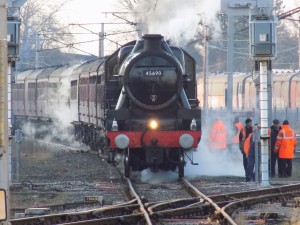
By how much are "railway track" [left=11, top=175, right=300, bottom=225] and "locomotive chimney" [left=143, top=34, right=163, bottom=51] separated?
151 inches

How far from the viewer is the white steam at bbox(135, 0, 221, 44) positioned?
93.1 feet

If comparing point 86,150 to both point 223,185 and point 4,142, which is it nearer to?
point 223,185

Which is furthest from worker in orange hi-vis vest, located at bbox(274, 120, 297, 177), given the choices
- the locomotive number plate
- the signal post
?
the locomotive number plate

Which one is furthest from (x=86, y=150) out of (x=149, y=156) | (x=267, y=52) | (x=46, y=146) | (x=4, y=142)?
(x=4, y=142)

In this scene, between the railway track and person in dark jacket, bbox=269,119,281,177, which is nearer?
the railway track

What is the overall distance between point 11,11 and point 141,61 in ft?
9.42

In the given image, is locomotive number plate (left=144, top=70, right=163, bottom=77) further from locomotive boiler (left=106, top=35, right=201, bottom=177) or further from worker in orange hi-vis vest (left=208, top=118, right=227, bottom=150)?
worker in orange hi-vis vest (left=208, top=118, right=227, bottom=150)

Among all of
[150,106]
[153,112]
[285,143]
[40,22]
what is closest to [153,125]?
[153,112]

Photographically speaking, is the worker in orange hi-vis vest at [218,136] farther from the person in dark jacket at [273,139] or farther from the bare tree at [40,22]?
the bare tree at [40,22]

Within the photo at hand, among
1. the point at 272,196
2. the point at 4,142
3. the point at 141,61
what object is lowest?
the point at 272,196

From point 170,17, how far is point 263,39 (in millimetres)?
10121

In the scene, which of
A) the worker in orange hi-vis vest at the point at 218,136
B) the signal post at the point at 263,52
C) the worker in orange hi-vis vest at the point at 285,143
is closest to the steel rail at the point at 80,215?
the signal post at the point at 263,52

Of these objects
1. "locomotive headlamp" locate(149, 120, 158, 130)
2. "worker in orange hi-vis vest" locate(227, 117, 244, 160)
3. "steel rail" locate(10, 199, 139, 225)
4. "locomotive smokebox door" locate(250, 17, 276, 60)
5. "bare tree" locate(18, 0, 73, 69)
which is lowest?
"steel rail" locate(10, 199, 139, 225)

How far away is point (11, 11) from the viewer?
1934cm
